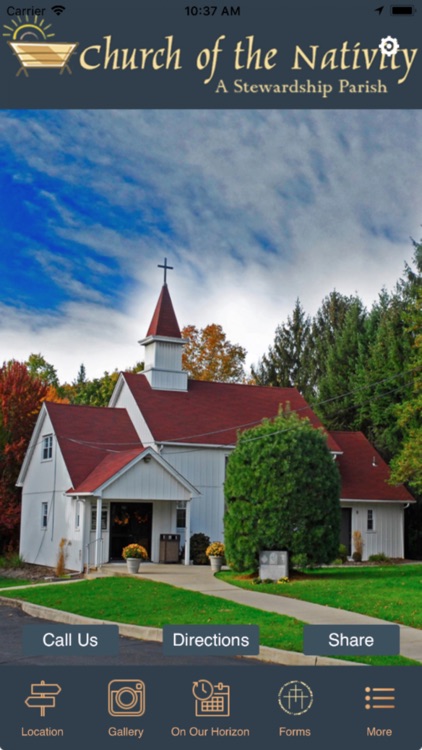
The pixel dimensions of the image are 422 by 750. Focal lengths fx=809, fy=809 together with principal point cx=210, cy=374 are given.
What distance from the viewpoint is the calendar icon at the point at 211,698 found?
3.51 metres

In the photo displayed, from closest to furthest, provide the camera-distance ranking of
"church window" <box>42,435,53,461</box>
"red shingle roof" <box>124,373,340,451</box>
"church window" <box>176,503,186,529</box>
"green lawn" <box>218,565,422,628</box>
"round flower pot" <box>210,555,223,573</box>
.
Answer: "green lawn" <box>218,565,422,628</box>
"round flower pot" <box>210,555,223,573</box>
"church window" <box>176,503,186,529</box>
"church window" <box>42,435,53,461</box>
"red shingle roof" <box>124,373,340,451</box>

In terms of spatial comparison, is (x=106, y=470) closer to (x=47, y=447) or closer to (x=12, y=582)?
(x=47, y=447)

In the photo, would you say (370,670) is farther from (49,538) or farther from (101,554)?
(49,538)

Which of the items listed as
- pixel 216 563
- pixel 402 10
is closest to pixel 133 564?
pixel 216 563

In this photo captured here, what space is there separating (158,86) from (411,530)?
105 feet

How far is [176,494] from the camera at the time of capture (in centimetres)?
2628

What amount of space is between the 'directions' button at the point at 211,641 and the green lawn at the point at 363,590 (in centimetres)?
656

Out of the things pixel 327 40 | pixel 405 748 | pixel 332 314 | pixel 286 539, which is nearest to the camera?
pixel 405 748

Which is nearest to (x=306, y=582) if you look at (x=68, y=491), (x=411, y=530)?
(x=68, y=491)

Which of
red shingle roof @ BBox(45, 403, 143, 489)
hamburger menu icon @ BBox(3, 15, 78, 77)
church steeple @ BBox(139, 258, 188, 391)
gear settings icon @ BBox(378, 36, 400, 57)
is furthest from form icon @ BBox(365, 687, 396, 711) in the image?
church steeple @ BBox(139, 258, 188, 391)

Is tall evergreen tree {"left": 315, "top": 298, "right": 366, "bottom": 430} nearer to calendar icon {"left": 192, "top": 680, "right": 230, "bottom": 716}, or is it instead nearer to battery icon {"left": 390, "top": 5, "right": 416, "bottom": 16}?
battery icon {"left": 390, "top": 5, "right": 416, "bottom": 16}

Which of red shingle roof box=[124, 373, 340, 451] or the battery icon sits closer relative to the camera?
the battery icon

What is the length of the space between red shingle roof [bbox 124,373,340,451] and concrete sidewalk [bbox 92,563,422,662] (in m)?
5.43

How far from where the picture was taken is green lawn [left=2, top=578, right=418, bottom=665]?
10508mm
